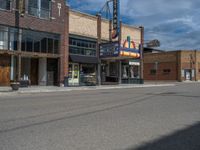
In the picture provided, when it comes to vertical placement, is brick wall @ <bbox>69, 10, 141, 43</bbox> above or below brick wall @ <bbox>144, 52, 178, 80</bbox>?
above

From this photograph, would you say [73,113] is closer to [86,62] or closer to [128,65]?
[86,62]

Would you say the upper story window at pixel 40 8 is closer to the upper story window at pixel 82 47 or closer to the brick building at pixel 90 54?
the brick building at pixel 90 54

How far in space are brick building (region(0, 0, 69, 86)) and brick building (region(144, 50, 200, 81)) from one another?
1404 inches

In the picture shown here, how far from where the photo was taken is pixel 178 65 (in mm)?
64375

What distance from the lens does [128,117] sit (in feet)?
34.1

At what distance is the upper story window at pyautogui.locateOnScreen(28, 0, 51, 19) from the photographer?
28.9 m

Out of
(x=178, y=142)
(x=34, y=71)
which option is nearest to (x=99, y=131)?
(x=178, y=142)

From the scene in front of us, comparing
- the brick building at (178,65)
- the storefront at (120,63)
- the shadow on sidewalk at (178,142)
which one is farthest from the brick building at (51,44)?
the brick building at (178,65)

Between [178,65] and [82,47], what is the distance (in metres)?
35.3

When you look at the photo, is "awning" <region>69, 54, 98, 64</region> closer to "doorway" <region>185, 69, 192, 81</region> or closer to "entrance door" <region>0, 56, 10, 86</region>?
"entrance door" <region>0, 56, 10, 86</region>

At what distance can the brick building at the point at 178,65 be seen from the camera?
6450 cm

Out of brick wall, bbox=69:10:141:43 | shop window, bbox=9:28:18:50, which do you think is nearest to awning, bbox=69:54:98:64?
brick wall, bbox=69:10:141:43

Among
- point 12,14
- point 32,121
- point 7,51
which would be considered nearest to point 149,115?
point 32,121

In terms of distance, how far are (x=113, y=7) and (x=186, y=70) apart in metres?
34.5
